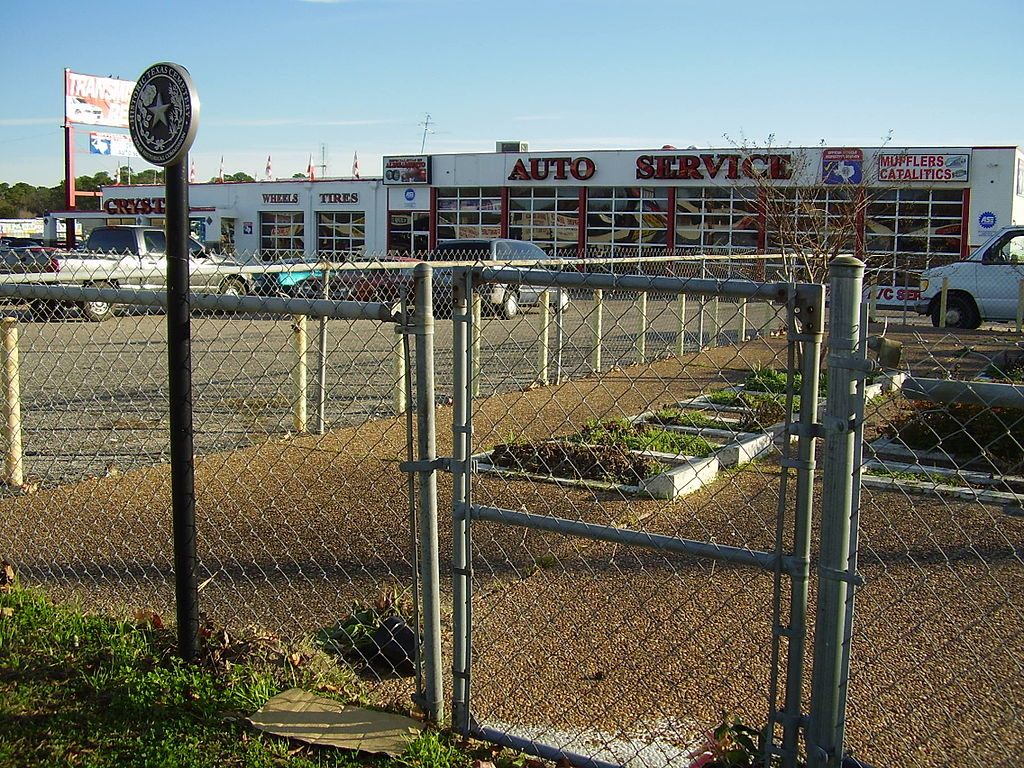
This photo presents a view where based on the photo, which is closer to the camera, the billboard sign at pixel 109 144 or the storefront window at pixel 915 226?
the storefront window at pixel 915 226

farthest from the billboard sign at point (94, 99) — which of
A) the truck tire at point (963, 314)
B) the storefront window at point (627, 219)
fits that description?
the truck tire at point (963, 314)

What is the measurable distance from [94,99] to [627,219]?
27.9m

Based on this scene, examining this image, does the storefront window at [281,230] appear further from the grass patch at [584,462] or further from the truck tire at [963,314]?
the grass patch at [584,462]

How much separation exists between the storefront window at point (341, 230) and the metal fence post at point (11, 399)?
3259 centimetres

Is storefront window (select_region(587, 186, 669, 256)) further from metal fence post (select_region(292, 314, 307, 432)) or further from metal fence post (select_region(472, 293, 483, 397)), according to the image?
metal fence post (select_region(292, 314, 307, 432))

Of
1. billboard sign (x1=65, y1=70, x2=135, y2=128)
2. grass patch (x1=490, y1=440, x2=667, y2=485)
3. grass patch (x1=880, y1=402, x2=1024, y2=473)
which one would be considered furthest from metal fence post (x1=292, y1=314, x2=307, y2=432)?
billboard sign (x1=65, y1=70, x2=135, y2=128)

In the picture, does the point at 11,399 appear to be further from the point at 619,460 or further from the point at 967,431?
Result: the point at 967,431

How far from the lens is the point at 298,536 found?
19.7 feet

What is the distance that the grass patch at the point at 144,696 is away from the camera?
3.55 metres

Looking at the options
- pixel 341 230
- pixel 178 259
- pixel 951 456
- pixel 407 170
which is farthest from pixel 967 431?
pixel 341 230

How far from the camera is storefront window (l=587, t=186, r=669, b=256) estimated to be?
3512 centimetres

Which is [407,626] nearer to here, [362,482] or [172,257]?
[172,257]

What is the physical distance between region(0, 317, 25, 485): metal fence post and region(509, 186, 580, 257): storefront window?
29272mm

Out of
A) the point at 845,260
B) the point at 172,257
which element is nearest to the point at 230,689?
the point at 172,257
